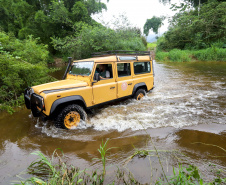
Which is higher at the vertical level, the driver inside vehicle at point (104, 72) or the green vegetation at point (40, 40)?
the green vegetation at point (40, 40)

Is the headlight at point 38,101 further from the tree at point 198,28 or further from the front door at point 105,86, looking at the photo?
the tree at point 198,28

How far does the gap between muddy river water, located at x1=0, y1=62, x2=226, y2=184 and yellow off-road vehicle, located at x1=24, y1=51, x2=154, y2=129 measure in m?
0.50

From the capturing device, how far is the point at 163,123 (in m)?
3.98

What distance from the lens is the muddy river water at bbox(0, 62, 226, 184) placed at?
7.91 ft

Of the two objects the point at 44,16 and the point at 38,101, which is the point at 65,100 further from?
the point at 44,16

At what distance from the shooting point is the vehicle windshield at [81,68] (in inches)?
164

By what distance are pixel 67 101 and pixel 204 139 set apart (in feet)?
10.9

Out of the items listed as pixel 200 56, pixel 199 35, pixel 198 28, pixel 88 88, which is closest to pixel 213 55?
pixel 200 56

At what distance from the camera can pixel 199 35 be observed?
70.6 feet

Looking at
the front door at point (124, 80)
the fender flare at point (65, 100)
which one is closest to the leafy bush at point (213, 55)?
the front door at point (124, 80)

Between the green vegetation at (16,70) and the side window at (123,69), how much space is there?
9.84ft

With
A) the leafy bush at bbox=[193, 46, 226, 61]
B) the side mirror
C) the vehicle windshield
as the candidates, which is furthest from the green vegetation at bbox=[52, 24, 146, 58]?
the leafy bush at bbox=[193, 46, 226, 61]

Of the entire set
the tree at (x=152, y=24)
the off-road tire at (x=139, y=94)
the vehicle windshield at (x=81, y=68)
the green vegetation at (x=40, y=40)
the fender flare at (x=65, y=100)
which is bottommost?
the off-road tire at (x=139, y=94)

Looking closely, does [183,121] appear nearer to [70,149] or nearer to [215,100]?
[215,100]
